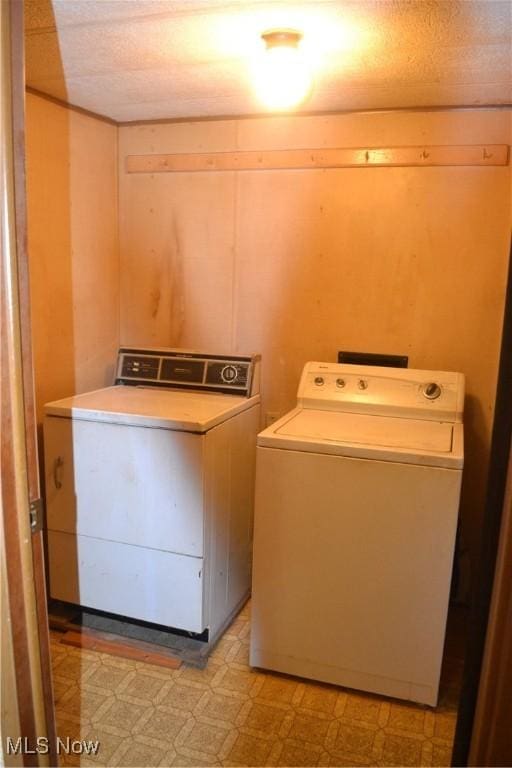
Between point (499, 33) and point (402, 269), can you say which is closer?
point (499, 33)

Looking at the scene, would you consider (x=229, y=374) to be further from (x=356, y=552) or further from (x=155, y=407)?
(x=356, y=552)

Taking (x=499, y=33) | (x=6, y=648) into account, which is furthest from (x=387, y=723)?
(x=499, y=33)

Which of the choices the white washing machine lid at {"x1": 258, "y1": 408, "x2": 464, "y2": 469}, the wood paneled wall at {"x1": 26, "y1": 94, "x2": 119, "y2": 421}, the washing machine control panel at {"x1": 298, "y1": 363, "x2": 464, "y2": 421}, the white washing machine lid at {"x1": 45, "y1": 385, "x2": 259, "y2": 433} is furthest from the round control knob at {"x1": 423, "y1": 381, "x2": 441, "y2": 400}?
the wood paneled wall at {"x1": 26, "y1": 94, "x2": 119, "y2": 421}

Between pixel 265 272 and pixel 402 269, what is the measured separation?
640mm

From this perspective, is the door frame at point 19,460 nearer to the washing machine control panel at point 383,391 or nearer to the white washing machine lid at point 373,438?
the white washing machine lid at point 373,438

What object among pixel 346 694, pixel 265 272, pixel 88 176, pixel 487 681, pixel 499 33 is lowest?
pixel 346 694

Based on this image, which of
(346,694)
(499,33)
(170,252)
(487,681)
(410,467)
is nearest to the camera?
(487,681)

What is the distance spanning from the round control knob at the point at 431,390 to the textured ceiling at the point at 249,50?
113cm

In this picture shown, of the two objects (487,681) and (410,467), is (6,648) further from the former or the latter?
(410,467)

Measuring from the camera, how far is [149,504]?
214cm

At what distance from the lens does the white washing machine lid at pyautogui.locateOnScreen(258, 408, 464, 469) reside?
182 centimetres

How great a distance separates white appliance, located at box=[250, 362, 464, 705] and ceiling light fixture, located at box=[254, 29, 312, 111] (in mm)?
1147

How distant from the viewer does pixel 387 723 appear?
6.19ft

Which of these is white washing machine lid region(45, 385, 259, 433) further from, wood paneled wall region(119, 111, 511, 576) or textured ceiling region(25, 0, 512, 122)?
textured ceiling region(25, 0, 512, 122)
